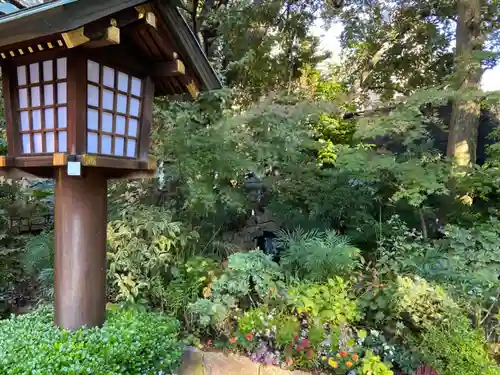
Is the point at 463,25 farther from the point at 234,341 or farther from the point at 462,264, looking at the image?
the point at 234,341

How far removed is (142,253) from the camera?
334cm

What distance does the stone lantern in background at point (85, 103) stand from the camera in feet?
6.20

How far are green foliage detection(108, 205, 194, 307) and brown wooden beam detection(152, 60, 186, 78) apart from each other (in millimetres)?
1525

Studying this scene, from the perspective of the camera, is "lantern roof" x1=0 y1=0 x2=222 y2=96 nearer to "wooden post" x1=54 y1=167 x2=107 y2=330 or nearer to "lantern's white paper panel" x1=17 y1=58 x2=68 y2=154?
"lantern's white paper panel" x1=17 y1=58 x2=68 y2=154

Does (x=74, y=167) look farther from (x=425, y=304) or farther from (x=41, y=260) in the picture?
(x=425, y=304)

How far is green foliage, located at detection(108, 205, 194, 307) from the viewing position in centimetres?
329

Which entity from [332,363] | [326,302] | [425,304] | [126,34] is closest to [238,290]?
[326,302]

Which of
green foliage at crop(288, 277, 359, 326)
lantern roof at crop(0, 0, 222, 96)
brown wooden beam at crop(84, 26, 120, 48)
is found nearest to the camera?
lantern roof at crop(0, 0, 222, 96)

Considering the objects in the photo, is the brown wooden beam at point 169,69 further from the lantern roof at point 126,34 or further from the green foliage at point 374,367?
the green foliage at point 374,367

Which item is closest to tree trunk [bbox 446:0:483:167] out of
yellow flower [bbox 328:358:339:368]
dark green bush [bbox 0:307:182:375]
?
yellow flower [bbox 328:358:339:368]

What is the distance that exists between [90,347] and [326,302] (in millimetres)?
1795

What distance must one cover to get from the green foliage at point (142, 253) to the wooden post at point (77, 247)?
917mm

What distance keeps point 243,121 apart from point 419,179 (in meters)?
1.94

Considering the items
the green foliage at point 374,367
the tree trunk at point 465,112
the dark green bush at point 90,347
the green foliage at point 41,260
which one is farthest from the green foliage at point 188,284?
the tree trunk at point 465,112
